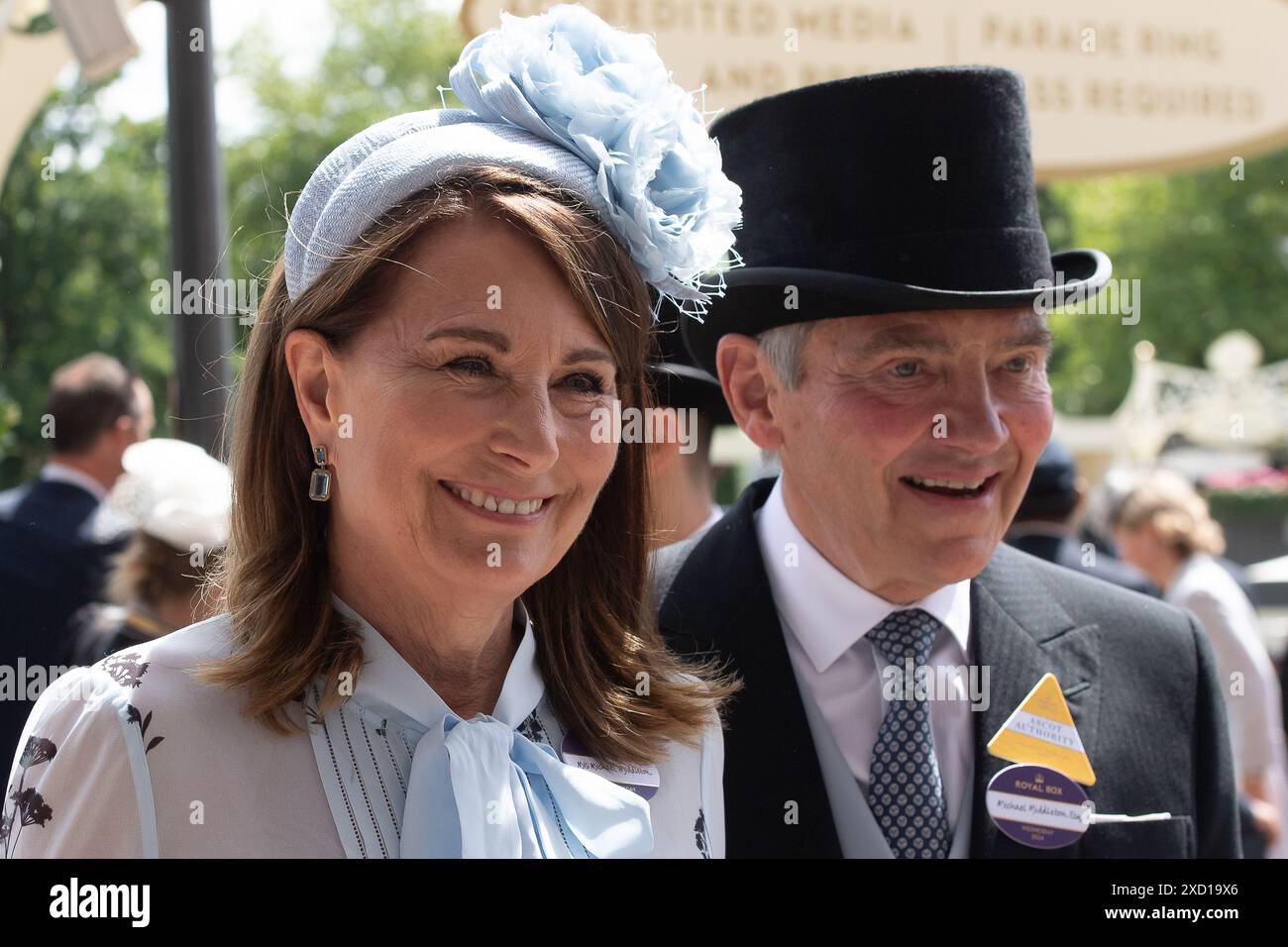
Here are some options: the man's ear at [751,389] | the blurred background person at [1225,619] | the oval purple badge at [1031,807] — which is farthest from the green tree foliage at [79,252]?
the oval purple badge at [1031,807]

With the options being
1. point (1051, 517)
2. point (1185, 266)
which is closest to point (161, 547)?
point (1051, 517)

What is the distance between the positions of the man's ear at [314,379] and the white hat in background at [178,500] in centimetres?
205

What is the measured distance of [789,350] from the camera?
239 centimetres

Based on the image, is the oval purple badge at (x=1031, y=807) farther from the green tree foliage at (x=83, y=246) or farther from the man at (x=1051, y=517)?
the green tree foliage at (x=83, y=246)

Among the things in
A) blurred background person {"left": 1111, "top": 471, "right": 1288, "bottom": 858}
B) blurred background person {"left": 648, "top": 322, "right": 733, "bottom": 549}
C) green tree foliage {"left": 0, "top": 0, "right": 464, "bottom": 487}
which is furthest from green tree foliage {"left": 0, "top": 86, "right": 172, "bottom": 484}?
blurred background person {"left": 648, "top": 322, "right": 733, "bottom": 549}

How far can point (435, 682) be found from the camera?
1846 millimetres

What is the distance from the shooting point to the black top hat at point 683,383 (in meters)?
2.94

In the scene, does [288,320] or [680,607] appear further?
[680,607]

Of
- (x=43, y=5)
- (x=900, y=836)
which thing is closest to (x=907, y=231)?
(x=900, y=836)

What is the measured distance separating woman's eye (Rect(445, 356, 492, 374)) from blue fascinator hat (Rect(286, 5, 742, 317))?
0.20 meters

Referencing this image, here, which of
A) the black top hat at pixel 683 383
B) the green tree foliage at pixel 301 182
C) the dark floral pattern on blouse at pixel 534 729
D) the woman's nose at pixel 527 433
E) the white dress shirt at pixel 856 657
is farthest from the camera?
the green tree foliage at pixel 301 182

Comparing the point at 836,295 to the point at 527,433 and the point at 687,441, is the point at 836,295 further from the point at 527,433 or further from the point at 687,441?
the point at 687,441
